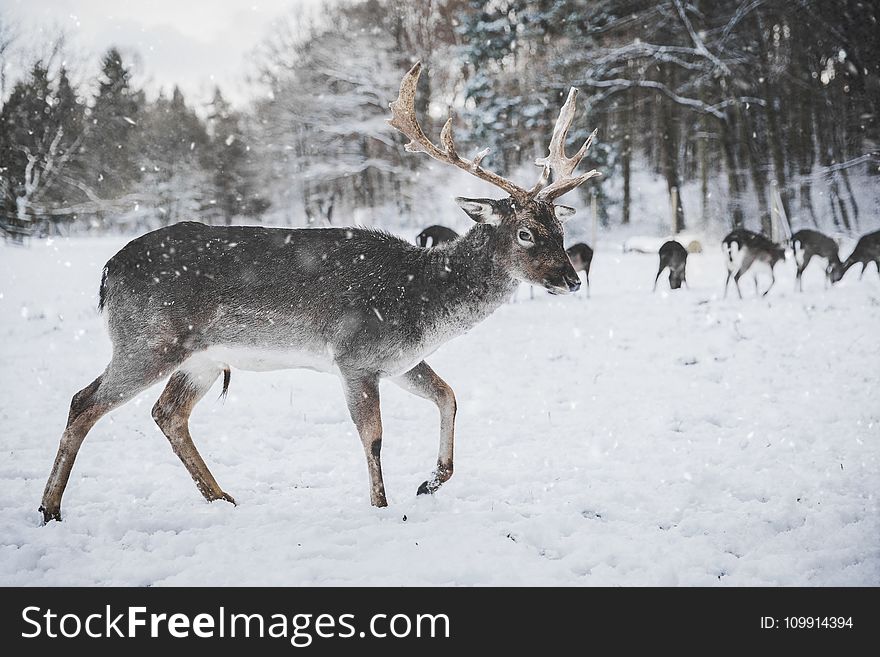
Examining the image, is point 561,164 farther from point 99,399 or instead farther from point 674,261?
point 674,261

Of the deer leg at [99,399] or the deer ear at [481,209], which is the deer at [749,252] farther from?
the deer leg at [99,399]

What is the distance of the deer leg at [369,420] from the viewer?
3.57 metres

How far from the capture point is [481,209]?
3777 millimetres

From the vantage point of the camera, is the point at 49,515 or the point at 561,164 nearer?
the point at 49,515

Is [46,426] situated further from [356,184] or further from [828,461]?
[356,184]

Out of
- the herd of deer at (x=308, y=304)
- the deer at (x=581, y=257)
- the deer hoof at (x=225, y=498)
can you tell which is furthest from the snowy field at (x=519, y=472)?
the deer at (x=581, y=257)

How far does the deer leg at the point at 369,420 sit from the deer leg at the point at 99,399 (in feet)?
3.62

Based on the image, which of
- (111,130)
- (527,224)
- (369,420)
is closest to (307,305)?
(369,420)

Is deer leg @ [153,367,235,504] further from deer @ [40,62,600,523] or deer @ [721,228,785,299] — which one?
deer @ [721,228,785,299]

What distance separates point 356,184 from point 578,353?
20109mm

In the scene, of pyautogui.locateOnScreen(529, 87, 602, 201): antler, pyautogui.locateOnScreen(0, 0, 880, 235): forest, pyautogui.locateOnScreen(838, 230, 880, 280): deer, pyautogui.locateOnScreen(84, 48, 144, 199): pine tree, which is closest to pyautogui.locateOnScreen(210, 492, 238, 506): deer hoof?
pyautogui.locateOnScreen(529, 87, 602, 201): antler

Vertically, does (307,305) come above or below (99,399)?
above

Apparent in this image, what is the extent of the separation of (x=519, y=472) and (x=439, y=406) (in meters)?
0.80
